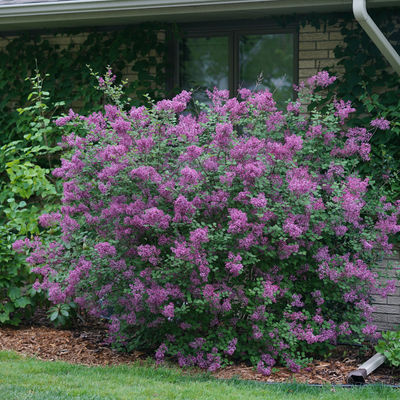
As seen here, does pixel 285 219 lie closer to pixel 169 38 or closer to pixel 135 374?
pixel 135 374

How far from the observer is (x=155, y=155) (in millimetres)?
4004

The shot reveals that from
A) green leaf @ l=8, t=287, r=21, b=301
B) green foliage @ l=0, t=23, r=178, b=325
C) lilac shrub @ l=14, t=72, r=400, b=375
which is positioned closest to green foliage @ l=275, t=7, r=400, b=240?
lilac shrub @ l=14, t=72, r=400, b=375

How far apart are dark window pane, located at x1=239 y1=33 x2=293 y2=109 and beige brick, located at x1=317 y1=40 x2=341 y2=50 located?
1.19 feet

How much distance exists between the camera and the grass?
331 centimetres

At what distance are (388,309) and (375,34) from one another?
106 inches

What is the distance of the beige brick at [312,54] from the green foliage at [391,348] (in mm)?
2999

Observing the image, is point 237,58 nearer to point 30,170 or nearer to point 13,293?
point 30,170

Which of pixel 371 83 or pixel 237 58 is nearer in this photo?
pixel 371 83

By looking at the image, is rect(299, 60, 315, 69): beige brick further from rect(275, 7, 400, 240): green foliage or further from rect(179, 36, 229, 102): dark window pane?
rect(179, 36, 229, 102): dark window pane

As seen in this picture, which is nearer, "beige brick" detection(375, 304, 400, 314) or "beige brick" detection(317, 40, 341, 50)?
"beige brick" detection(375, 304, 400, 314)

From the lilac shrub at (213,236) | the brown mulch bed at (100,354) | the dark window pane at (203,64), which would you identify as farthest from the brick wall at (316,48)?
the brown mulch bed at (100,354)

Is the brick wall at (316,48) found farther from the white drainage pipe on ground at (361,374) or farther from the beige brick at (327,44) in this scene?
the white drainage pipe on ground at (361,374)

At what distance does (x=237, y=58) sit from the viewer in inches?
235

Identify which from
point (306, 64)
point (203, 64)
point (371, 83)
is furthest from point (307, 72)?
point (203, 64)
